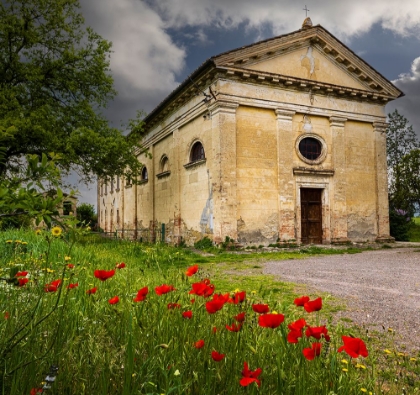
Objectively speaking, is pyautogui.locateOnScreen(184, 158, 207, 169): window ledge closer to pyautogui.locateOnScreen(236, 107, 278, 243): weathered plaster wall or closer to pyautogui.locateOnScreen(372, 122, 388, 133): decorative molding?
pyautogui.locateOnScreen(236, 107, 278, 243): weathered plaster wall

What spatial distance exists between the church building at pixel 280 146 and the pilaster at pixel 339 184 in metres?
0.05

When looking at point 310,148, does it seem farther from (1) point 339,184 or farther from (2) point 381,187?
(2) point 381,187

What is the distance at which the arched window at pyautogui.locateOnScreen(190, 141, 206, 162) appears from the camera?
1503 centimetres

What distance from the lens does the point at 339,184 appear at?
15.4 m

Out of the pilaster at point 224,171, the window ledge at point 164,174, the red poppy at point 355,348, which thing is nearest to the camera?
the red poppy at point 355,348

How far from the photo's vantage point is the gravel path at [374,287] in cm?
409

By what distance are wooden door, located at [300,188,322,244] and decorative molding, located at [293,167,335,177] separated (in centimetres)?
76

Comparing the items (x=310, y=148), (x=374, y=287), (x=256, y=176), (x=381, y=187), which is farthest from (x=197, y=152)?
(x=374, y=287)

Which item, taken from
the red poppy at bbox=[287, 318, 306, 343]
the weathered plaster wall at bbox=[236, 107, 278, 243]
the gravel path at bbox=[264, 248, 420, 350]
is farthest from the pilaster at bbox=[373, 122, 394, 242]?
the red poppy at bbox=[287, 318, 306, 343]

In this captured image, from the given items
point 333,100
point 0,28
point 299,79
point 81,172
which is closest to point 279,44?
point 299,79

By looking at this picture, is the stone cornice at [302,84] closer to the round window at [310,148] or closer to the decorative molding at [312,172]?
the round window at [310,148]

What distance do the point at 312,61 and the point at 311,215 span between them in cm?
708

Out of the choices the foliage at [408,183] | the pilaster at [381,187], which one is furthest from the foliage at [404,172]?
the pilaster at [381,187]

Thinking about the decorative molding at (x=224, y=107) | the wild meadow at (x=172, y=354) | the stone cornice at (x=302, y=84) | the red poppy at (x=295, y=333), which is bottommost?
the wild meadow at (x=172, y=354)
